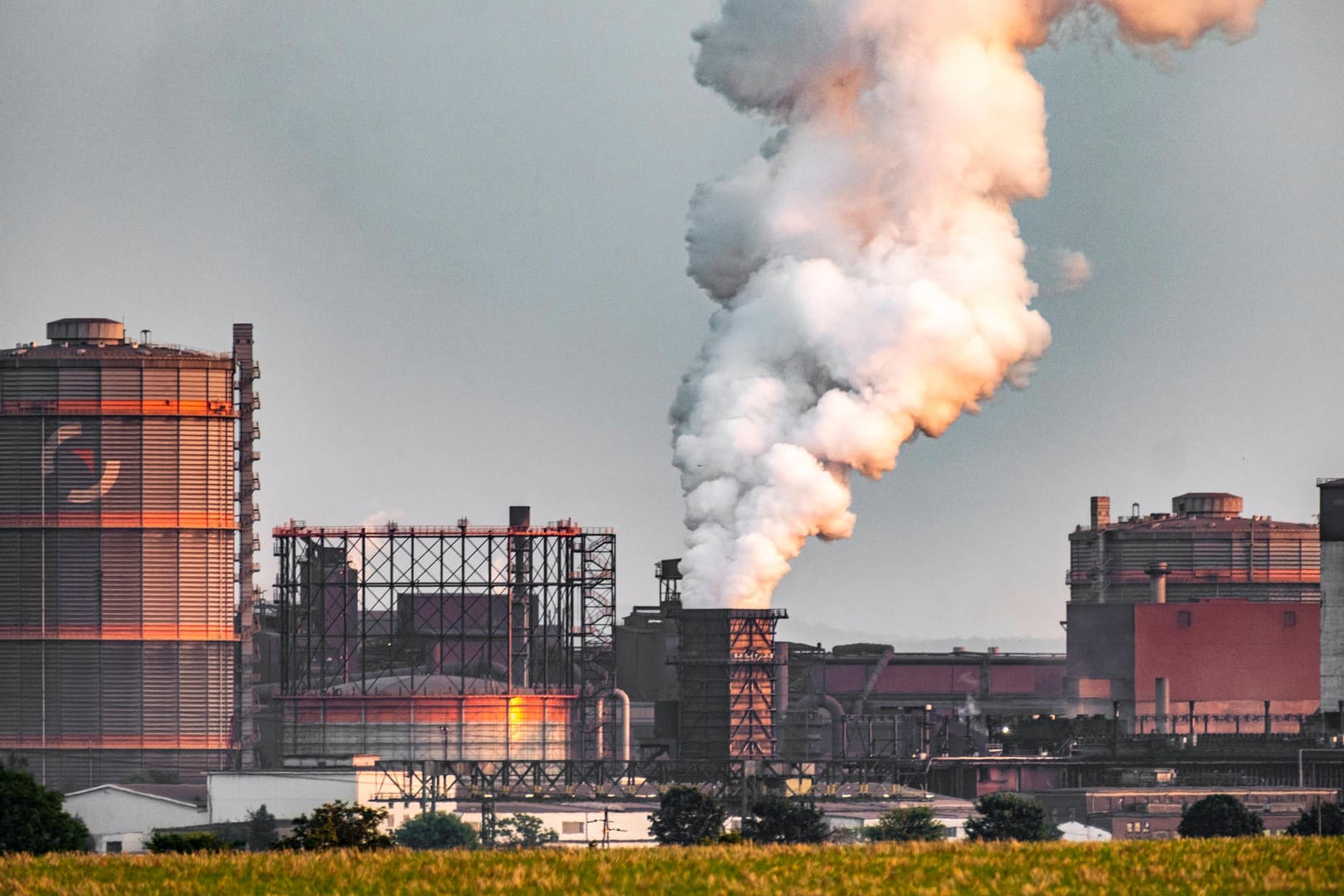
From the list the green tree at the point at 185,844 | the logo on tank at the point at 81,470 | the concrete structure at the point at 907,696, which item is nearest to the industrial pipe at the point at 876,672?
the concrete structure at the point at 907,696

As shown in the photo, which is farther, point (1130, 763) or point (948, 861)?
point (1130, 763)

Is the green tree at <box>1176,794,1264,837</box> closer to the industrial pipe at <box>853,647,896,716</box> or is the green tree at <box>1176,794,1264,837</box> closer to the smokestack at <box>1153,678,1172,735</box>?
the smokestack at <box>1153,678,1172,735</box>

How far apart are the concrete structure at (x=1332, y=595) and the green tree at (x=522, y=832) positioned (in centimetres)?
5637

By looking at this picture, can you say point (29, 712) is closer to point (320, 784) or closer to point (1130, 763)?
point (320, 784)

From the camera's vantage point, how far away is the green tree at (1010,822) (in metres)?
93.2

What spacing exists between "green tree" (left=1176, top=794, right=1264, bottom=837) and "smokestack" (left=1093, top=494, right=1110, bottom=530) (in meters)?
80.9

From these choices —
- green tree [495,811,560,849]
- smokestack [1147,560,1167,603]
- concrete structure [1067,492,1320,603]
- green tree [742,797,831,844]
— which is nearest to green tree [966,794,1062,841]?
green tree [742,797,831,844]

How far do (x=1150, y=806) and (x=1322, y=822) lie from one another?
1736 centimetres

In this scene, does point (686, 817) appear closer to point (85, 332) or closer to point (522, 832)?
point (522, 832)

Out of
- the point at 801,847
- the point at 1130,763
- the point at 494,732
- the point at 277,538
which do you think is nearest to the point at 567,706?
the point at 494,732

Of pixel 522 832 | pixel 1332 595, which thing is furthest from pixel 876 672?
pixel 522 832

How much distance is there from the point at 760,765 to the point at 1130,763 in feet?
90.5

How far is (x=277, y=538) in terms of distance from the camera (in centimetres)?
13025

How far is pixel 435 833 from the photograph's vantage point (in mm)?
96562
